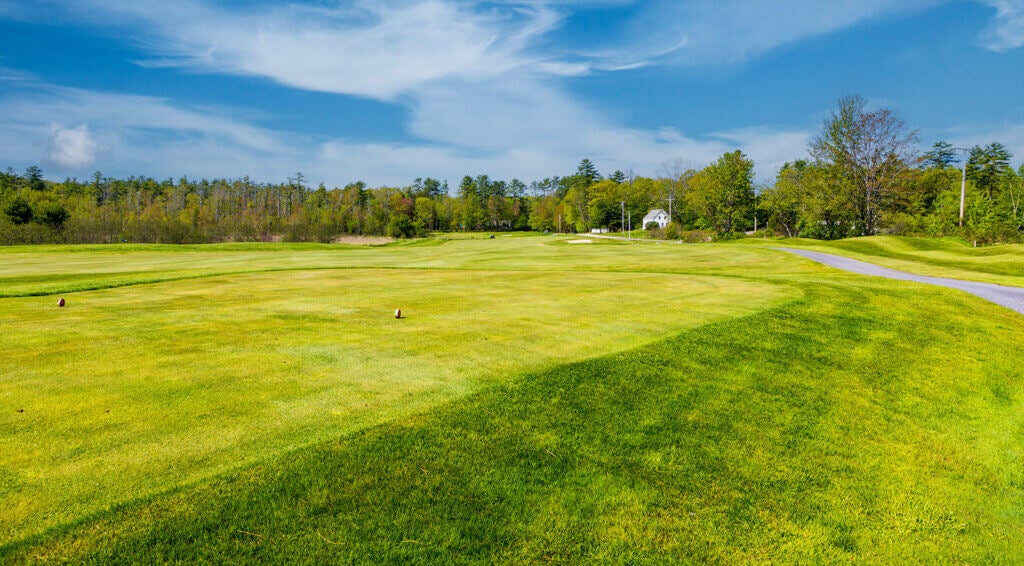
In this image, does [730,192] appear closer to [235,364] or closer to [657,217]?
[657,217]

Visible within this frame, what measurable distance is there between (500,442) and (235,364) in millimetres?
3998

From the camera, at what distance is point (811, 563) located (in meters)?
3.83

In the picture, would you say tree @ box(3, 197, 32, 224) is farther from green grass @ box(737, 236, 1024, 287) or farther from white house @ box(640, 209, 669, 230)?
white house @ box(640, 209, 669, 230)

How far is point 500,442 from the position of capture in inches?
196

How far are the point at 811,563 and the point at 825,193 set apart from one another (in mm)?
73153

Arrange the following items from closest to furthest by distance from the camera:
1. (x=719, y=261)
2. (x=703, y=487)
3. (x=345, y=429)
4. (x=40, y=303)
→ (x=703, y=487)
(x=345, y=429)
(x=40, y=303)
(x=719, y=261)

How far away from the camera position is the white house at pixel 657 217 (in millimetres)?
121500

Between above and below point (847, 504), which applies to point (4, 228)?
above

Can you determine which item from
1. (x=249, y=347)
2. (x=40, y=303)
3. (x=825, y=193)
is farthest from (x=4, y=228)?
(x=825, y=193)

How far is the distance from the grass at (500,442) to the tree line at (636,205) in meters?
52.6

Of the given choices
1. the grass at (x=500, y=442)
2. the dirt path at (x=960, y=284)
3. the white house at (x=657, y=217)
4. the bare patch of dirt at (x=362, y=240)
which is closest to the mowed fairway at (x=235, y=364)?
the grass at (x=500, y=442)

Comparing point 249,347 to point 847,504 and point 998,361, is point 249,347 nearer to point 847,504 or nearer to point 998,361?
point 847,504

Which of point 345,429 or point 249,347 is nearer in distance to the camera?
point 345,429

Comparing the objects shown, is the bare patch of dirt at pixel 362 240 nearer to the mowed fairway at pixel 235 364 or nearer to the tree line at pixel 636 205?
the tree line at pixel 636 205
